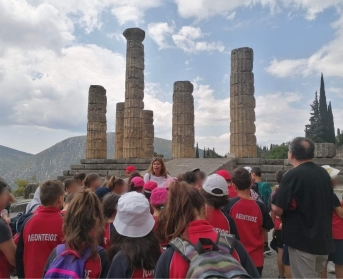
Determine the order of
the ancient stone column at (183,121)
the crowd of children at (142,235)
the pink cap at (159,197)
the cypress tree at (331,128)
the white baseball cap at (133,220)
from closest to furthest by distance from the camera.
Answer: the crowd of children at (142,235), the white baseball cap at (133,220), the pink cap at (159,197), the ancient stone column at (183,121), the cypress tree at (331,128)

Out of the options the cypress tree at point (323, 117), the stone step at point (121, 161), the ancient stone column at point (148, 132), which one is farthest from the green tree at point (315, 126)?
the stone step at point (121, 161)

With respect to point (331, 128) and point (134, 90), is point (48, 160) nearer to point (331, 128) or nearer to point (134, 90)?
point (331, 128)

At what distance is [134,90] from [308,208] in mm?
18323

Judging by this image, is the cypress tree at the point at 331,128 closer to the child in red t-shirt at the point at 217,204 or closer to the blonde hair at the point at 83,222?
the child in red t-shirt at the point at 217,204

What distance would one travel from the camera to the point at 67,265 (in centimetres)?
241

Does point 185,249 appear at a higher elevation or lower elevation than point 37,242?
higher

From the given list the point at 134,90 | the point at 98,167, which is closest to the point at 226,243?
the point at 98,167

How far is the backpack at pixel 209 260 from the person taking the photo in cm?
174

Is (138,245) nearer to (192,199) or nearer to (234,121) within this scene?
(192,199)

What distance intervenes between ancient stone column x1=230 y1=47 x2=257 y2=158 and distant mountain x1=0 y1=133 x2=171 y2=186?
201 feet

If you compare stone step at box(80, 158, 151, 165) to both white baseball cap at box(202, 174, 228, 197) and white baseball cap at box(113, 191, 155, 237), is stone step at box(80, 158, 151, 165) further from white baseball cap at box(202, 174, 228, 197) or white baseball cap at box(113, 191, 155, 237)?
white baseball cap at box(113, 191, 155, 237)

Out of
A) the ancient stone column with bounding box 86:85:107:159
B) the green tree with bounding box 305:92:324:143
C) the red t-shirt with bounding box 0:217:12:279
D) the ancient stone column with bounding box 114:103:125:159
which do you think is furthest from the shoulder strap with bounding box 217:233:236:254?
the green tree with bounding box 305:92:324:143

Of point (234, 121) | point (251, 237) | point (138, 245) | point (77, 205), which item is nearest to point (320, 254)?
point (251, 237)

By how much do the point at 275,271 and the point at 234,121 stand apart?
1259 cm
